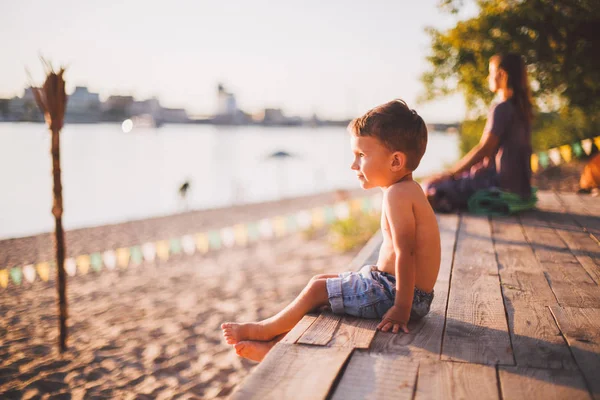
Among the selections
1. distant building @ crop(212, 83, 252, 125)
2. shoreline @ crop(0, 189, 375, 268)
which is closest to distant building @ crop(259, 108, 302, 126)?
distant building @ crop(212, 83, 252, 125)

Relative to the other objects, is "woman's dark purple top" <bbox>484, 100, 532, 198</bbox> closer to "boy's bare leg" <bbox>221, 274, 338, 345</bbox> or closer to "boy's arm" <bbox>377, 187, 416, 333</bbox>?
"boy's arm" <bbox>377, 187, 416, 333</bbox>

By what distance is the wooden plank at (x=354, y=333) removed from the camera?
2.20m

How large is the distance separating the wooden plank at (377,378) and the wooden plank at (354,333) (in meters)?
0.09

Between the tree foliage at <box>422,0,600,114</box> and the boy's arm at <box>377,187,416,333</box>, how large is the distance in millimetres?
6302

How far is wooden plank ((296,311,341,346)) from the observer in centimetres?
224

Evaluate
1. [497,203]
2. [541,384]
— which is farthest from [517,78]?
A: [541,384]

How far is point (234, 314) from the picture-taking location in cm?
634

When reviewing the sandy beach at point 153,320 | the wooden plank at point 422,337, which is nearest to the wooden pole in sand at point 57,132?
the sandy beach at point 153,320

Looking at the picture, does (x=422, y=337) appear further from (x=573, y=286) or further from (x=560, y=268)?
(x=560, y=268)

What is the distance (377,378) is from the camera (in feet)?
6.14

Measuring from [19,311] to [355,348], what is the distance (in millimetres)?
6925

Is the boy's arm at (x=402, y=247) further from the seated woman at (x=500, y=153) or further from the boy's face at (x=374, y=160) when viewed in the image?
the seated woman at (x=500, y=153)

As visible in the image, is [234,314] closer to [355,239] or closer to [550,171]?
[355,239]

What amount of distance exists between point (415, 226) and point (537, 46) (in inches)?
271
